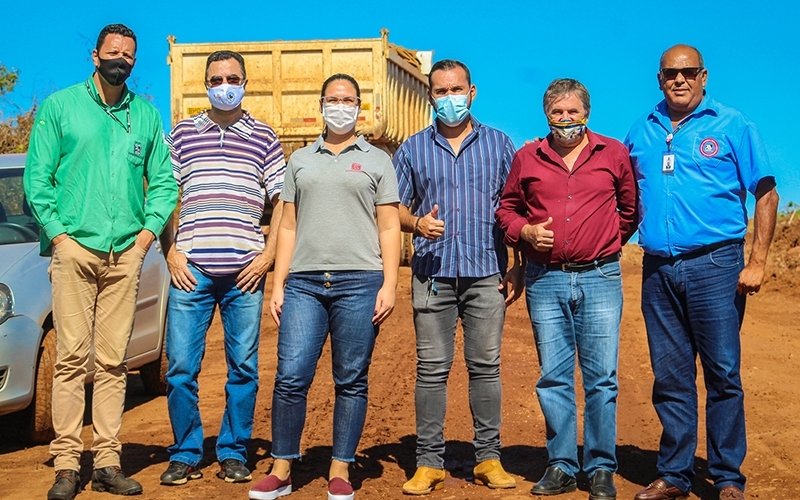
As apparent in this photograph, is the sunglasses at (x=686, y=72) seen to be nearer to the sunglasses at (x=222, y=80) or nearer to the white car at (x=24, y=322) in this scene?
the sunglasses at (x=222, y=80)

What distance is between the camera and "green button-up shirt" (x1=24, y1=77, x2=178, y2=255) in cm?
Result: 583

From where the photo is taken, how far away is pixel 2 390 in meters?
6.97

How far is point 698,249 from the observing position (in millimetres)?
5602

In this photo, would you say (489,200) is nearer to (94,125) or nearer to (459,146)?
(459,146)

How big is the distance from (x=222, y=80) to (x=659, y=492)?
11.3 feet

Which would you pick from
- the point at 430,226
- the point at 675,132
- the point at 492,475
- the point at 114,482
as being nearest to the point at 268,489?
the point at 114,482

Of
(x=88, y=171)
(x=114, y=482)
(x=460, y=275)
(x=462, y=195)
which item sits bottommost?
(x=114, y=482)

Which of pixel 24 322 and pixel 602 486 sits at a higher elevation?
pixel 24 322

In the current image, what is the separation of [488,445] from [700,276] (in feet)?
5.06

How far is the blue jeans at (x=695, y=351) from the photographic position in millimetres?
5605

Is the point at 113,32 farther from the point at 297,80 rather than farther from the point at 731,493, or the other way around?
the point at 297,80

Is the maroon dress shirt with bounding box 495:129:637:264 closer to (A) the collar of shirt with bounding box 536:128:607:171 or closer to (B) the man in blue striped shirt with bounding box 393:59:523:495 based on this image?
(A) the collar of shirt with bounding box 536:128:607:171

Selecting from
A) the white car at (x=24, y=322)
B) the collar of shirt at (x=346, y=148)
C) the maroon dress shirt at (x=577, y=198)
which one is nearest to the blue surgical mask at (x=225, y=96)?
the collar of shirt at (x=346, y=148)

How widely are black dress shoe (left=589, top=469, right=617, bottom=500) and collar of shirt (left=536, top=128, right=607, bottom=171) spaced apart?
169cm
